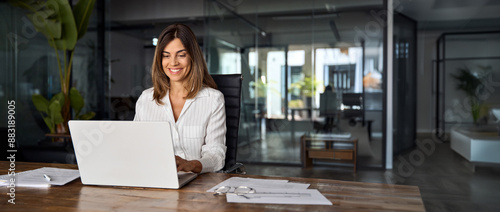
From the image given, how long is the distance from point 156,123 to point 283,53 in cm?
447

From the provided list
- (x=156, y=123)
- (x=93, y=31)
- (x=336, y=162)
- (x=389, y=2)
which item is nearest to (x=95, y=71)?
(x=93, y=31)

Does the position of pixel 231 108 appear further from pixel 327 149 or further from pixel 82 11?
pixel 327 149

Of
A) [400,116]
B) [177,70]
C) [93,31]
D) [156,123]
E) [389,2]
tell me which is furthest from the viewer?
[93,31]

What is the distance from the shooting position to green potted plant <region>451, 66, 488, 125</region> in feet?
15.6

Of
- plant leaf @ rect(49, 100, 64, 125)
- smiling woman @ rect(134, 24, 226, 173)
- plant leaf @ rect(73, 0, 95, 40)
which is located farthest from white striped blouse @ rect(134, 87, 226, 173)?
plant leaf @ rect(73, 0, 95, 40)

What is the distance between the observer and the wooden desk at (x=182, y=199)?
0.97 metres

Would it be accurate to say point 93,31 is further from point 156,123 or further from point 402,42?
point 156,123

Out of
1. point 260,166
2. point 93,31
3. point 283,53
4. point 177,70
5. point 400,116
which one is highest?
point 93,31

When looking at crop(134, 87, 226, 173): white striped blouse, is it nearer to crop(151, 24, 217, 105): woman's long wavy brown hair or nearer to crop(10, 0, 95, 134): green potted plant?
crop(151, 24, 217, 105): woman's long wavy brown hair

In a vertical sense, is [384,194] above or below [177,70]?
below

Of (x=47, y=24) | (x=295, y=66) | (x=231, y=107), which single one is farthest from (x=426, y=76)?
(x=47, y=24)

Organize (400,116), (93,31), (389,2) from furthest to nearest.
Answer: (93,31), (400,116), (389,2)

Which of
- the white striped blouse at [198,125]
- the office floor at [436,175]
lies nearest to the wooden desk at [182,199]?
the white striped blouse at [198,125]

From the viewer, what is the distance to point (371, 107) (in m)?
5.15
